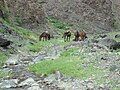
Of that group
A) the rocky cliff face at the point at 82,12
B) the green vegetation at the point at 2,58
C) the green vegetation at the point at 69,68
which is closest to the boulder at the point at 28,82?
the green vegetation at the point at 69,68

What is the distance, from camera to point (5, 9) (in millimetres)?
59062

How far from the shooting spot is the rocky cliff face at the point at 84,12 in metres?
85.9

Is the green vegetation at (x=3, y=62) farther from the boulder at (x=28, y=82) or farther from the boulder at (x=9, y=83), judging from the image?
the boulder at (x=28, y=82)

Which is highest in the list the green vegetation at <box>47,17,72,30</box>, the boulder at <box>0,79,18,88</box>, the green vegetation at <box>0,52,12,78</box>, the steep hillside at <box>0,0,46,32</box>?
the steep hillside at <box>0,0,46,32</box>

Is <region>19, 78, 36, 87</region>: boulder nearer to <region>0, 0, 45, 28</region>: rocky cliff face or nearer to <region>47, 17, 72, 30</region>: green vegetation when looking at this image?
<region>0, 0, 45, 28</region>: rocky cliff face

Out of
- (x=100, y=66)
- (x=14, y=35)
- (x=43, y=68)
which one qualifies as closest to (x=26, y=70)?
(x=43, y=68)

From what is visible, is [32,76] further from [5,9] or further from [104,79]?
[5,9]

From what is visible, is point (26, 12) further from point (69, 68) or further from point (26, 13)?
point (69, 68)

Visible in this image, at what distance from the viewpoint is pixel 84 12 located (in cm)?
9044

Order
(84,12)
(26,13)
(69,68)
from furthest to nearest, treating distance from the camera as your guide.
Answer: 1. (84,12)
2. (26,13)
3. (69,68)

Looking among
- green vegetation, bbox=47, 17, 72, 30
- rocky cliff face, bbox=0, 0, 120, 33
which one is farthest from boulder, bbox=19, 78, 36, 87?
green vegetation, bbox=47, 17, 72, 30

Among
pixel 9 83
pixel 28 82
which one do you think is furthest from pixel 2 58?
pixel 28 82

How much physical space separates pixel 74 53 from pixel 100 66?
696 centimetres

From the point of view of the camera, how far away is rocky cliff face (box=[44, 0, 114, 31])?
→ 282 ft
